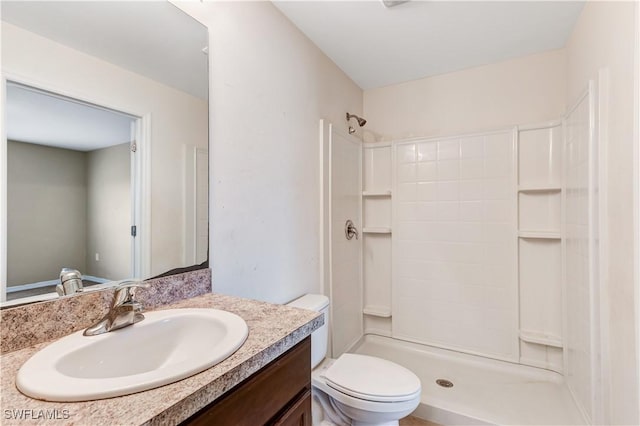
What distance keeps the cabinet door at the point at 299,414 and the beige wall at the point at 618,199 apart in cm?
117

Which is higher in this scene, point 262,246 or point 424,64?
point 424,64

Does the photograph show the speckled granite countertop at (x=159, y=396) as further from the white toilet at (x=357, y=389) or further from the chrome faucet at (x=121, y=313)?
the white toilet at (x=357, y=389)

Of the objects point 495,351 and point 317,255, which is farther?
point 495,351

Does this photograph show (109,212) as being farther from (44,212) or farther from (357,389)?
(357,389)

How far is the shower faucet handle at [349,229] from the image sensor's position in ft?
7.84

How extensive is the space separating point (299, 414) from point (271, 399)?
0.57 feet

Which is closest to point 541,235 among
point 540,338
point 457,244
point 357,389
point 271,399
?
point 457,244

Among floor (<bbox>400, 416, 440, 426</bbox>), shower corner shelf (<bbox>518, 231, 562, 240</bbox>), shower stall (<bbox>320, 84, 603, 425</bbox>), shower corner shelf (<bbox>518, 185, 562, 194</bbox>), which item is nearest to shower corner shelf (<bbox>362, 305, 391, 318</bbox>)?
shower stall (<bbox>320, 84, 603, 425</bbox>)

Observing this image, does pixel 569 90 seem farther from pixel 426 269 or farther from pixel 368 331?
pixel 368 331

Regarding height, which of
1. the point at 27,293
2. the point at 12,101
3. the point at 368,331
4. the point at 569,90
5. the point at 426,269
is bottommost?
the point at 368,331

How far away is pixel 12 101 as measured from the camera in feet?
2.36

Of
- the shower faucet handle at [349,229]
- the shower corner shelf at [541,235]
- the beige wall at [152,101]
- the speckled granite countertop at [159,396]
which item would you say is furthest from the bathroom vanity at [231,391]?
the shower corner shelf at [541,235]

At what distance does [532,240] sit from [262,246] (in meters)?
1.91

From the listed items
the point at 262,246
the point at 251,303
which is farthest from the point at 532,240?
the point at 251,303
